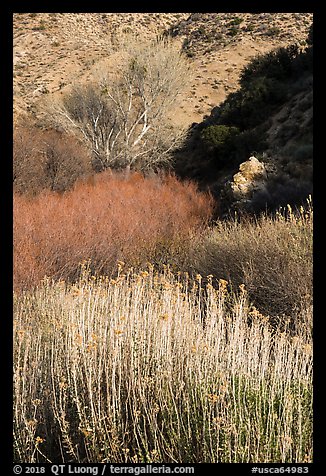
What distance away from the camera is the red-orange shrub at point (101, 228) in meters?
8.90

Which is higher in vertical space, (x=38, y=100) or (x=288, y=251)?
(x=38, y=100)

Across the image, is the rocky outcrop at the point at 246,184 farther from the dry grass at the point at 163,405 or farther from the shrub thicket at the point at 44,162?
the dry grass at the point at 163,405

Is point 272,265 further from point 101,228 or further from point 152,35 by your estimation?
point 152,35

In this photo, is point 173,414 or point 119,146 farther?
point 119,146

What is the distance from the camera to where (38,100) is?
33062 mm

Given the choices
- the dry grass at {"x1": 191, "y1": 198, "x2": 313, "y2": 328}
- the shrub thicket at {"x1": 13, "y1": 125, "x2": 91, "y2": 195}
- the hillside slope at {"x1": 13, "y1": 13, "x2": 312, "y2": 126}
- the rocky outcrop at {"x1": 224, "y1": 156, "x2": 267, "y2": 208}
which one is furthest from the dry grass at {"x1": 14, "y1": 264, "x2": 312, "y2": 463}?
the hillside slope at {"x1": 13, "y1": 13, "x2": 312, "y2": 126}

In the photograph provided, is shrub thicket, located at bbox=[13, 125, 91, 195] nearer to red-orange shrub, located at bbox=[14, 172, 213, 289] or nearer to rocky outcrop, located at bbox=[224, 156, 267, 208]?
red-orange shrub, located at bbox=[14, 172, 213, 289]

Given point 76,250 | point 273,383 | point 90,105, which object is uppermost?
→ point 90,105

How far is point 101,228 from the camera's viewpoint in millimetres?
11484

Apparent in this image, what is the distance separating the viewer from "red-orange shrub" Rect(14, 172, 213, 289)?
890 centimetres

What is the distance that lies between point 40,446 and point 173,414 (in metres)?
A: 1.17

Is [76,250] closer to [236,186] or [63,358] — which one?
[63,358]

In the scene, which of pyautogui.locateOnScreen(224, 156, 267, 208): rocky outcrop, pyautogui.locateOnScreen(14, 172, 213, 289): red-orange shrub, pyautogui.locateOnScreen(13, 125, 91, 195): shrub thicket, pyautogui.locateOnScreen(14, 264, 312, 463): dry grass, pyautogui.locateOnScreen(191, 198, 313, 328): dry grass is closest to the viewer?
pyautogui.locateOnScreen(14, 264, 312, 463): dry grass

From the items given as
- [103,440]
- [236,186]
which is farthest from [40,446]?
[236,186]
